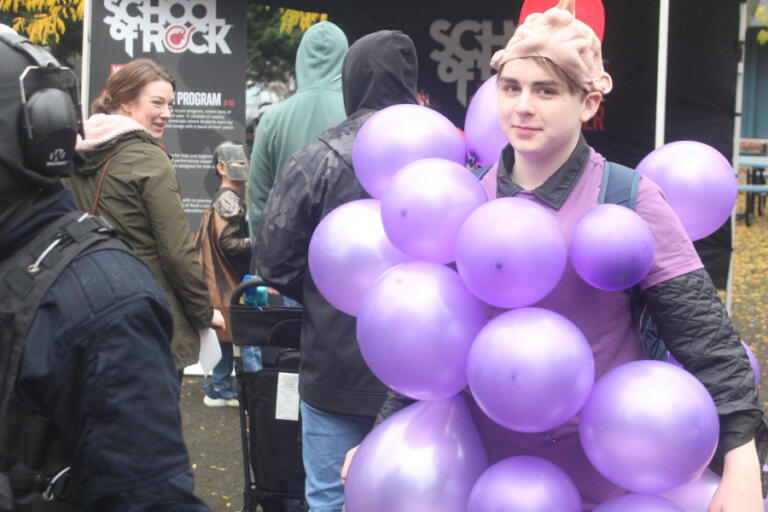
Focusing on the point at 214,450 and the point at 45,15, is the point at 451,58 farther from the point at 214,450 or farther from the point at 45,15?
the point at 45,15

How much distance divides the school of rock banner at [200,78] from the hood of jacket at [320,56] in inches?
107

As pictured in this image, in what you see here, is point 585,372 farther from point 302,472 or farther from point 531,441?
point 302,472

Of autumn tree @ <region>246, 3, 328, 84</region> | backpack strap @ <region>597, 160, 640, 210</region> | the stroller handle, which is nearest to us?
backpack strap @ <region>597, 160, 640, 210</region>

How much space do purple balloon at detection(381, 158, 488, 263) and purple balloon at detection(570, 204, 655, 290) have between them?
10.8 inches

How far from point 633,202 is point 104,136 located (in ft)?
8.78

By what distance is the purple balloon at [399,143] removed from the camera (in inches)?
90.3

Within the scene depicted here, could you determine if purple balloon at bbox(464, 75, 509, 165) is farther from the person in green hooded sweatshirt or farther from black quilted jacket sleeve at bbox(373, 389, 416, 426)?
the person in green hooded sweatshirt

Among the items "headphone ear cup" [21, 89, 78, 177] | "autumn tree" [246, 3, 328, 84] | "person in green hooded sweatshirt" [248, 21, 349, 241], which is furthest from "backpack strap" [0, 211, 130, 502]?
"autumn tree" [246, 3, 328, 84]

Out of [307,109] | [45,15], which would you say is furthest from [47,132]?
[45,15]

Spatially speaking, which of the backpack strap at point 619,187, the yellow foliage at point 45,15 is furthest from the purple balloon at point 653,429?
the yellow foliage at point 45,15

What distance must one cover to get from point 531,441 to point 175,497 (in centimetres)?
80

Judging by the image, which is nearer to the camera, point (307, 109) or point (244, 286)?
point (244, 286)

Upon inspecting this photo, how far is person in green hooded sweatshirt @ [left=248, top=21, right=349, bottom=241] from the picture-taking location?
14.9 ft

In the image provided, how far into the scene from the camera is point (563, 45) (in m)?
1.90
